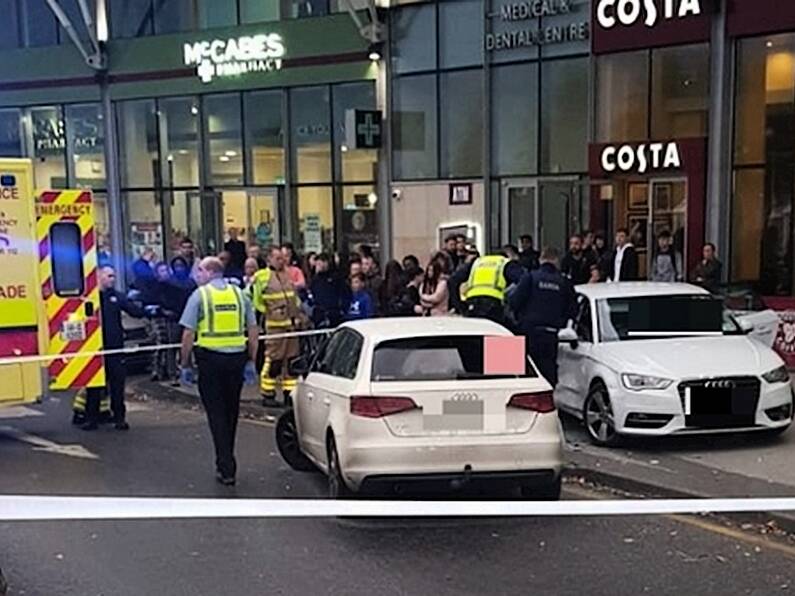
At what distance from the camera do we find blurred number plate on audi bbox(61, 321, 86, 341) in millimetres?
10211

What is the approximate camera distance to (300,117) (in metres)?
23.2

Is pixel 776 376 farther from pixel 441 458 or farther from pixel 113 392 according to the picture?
pixel 113 392

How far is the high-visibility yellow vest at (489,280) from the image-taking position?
1063cm

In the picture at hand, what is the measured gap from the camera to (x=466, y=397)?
676 cm

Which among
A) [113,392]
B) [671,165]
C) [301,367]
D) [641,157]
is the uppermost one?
→ [641,157]

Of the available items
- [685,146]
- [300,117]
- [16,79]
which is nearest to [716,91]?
[685,146]

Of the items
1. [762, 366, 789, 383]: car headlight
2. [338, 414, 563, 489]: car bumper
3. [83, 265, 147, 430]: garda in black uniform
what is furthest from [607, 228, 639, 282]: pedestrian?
[338, 414, 563, 489]: car bumper

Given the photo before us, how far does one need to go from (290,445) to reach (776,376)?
4234 millimetres

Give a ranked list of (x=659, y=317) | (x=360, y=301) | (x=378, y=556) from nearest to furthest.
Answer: (x=378, y=556)
(x=659, y=317)
(x=360, y=301)

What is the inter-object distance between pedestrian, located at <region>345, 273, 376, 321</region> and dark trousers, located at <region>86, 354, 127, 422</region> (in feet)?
9.00

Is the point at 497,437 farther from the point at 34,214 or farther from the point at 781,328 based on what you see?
the point at 781,328

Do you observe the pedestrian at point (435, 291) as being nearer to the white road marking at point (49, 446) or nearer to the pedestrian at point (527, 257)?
the pedestrian at point (527, 257)

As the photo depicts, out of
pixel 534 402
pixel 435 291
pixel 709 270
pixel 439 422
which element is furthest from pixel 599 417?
pixel 709 270

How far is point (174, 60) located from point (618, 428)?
19056mm
